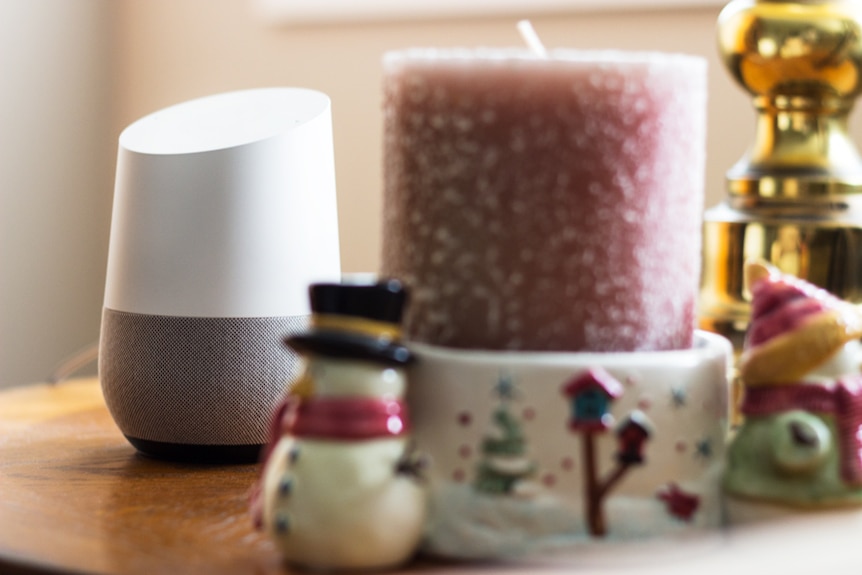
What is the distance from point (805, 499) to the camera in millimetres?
405

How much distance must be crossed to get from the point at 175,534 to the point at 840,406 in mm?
257

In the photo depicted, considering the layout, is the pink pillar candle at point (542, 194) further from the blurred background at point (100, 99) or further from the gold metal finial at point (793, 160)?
the blurred background at point (100, 99)

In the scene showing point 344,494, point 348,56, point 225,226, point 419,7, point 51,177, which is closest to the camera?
point 344,494

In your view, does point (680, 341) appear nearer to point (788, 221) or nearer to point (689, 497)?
point (689, 497)

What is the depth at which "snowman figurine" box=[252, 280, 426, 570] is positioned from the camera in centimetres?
37

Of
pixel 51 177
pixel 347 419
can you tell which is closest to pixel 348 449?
pixel 347 419

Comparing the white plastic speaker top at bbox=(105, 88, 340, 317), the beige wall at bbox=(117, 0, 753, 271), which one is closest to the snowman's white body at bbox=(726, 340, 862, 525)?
the white plastic speaker top at bbox=(105, 88, 340, 317)

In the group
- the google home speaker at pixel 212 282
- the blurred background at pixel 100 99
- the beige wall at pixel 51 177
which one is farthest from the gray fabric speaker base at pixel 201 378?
the beige wall at pixel 51 177

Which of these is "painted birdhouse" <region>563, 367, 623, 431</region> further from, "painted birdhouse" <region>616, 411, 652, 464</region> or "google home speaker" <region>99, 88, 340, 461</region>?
"google home speaker" <region>99, 88, 340, 461</region>

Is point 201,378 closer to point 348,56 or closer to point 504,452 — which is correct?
point 504,452

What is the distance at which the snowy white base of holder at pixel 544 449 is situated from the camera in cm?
39

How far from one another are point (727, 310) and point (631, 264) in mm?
213

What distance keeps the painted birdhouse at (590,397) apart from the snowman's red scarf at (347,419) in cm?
6

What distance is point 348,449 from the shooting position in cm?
37
